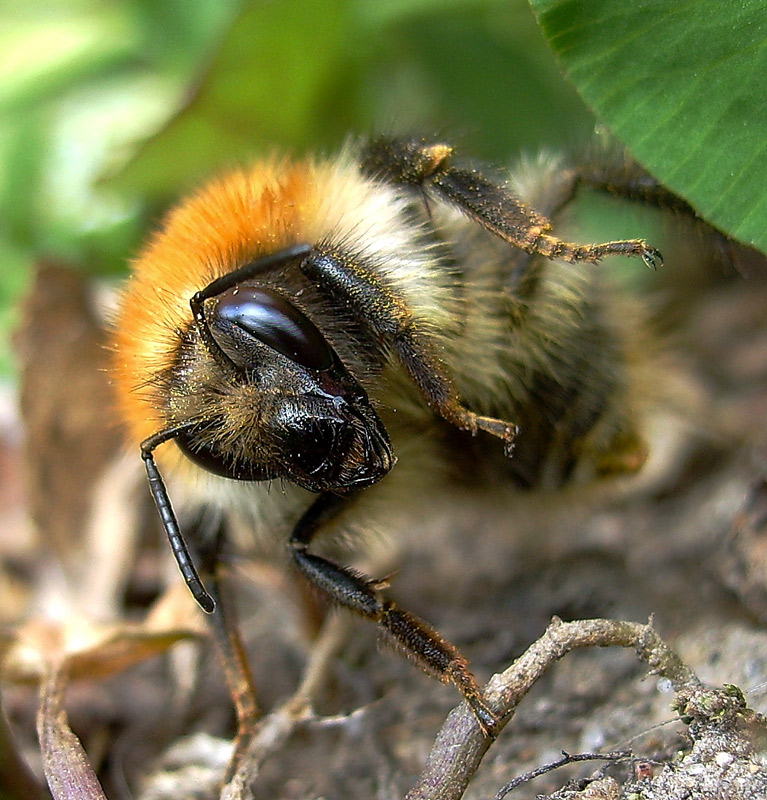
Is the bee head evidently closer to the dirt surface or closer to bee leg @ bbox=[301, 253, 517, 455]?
bee leg @ bbox=[301, 253, 517, 455]

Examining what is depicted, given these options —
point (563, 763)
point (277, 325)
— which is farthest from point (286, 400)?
point (563, 763)

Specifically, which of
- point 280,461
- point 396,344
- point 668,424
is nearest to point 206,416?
point 280,461

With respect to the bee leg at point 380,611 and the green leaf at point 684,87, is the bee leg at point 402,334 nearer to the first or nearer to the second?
the bee leg at point 380,611

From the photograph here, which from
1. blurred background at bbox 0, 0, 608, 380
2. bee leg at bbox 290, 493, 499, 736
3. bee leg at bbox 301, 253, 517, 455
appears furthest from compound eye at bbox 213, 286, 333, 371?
blurred background at bbox 0, 0, 608, 380

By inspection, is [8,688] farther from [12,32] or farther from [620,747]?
[12,32]

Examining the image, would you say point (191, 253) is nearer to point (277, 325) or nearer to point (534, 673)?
point (277, 325)

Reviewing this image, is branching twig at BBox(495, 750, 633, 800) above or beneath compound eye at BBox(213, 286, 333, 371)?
beneath
